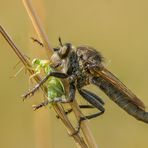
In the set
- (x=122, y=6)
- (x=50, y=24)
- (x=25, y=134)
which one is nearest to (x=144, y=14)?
(x=122, y=6)

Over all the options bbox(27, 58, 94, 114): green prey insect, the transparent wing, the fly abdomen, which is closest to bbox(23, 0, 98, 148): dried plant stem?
bbox(27, 58, 94, 114): green prey insect

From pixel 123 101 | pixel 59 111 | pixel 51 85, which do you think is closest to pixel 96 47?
pixel 123 101

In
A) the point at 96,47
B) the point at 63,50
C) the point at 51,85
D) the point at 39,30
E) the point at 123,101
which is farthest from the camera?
the point at 96,47

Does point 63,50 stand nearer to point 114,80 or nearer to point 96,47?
point 114,80

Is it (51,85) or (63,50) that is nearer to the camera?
(51,85)

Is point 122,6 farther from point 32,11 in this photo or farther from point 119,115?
point 32,11

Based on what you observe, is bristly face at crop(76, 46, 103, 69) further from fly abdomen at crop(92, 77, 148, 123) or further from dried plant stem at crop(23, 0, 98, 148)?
A: dried plant stem at crop(23, 0, 98, 148)

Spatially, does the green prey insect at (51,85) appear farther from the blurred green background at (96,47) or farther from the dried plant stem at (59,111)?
the blurred green background at (96,47)
